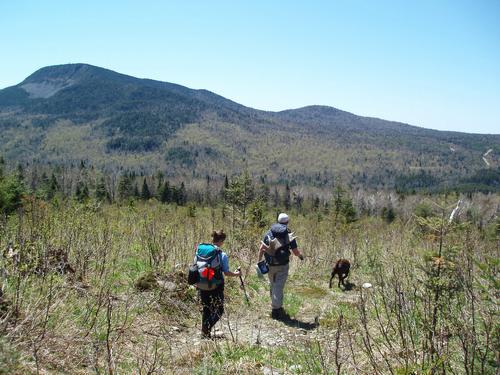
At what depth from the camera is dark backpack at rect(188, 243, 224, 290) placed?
5.40 metres

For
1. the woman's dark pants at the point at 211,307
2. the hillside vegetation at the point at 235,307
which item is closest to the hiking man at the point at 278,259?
the hillside vegetation at the point at 235,307

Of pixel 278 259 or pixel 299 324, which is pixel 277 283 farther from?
pixel 299 324

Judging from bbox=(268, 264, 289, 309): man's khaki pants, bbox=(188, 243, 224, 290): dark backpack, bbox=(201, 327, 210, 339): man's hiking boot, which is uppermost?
bbox=(188, 243, 224, 290): dark backpack

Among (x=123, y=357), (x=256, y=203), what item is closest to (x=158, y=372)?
(x=123, y=357)

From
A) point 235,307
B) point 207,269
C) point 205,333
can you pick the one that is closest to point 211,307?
point 205,333

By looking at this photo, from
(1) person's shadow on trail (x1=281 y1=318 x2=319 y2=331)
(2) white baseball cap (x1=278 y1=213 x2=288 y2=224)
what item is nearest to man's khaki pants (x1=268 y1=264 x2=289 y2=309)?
(1) person's shadow on trail (x1=281 y1=318 x2=319 y2=331)

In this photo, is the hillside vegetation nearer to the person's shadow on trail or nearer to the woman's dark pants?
the person's shadow on trail

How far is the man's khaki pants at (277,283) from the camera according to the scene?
6.78 metres

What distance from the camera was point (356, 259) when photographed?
1098 centimetres

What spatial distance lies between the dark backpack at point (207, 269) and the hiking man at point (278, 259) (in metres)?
1.49

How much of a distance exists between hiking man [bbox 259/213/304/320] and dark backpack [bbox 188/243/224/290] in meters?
1.49

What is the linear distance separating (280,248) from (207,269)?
178 centimetres

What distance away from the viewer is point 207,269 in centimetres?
542

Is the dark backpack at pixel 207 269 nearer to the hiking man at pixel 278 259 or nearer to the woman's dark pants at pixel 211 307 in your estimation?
the woman's dark pants at pixel 211 307
